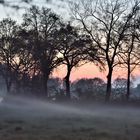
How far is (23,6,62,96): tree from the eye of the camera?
61.5m

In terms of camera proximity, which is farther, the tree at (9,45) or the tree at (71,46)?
the tree at (9,45)

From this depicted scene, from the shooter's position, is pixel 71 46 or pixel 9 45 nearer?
pixel 71 46

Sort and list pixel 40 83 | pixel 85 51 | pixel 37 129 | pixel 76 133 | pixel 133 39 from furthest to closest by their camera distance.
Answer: pixel 40 83 → pixel 85 51 → pixel 133 39 → pixel 37 129 → pixel 76 133

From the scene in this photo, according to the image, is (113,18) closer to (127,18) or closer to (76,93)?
(127,18)

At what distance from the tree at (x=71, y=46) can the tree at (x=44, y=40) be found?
106cm

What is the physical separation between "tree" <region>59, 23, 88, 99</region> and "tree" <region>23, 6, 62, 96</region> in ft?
3.48

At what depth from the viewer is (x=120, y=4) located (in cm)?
5588

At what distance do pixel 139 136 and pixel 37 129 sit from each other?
675 cm

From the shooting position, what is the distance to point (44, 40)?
62.1 metres

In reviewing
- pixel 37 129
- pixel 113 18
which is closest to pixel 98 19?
pixel 113 18

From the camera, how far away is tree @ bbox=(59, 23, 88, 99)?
5947 cm

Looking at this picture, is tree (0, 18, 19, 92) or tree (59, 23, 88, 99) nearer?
tree (59, 23, 88, 99)

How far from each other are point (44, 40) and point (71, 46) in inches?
170

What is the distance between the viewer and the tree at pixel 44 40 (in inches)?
2420
